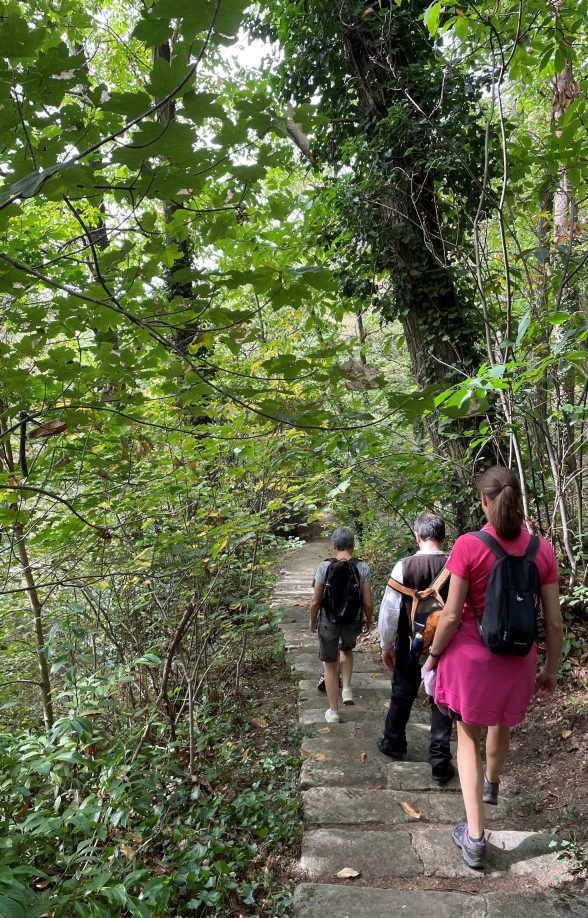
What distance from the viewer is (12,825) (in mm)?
2199

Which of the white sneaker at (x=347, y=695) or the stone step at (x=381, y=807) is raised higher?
the white sneaker at (x=347, y=695)

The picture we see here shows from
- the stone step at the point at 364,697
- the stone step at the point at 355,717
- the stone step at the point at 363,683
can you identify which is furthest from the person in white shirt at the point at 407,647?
the stone step at the point at 363,683

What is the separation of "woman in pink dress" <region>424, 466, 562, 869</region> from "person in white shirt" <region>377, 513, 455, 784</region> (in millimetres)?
702

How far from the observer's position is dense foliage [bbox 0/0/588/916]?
1387mm

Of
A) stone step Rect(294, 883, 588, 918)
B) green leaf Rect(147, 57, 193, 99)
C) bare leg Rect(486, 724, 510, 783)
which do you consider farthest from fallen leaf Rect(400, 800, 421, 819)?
green leaf Rect(147, 57, 193, 99)

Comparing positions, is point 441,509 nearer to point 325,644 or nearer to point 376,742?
point 325,644

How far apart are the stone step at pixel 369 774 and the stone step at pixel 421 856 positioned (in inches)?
20.4

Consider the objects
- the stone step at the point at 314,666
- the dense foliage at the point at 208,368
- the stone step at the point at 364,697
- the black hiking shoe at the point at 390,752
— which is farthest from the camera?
the stone step at the point at 314,666

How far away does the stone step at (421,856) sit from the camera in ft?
7.90

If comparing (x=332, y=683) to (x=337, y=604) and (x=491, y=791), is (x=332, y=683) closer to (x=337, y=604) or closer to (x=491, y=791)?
(x=337, y=604)

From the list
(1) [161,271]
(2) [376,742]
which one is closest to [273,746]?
(2) [376,742]

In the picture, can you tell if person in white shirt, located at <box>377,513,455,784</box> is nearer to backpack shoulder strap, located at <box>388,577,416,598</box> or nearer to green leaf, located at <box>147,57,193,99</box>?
backpack shoulder strap, located at <box>388,577,416,598</box>

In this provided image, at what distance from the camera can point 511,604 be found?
7.59 ft

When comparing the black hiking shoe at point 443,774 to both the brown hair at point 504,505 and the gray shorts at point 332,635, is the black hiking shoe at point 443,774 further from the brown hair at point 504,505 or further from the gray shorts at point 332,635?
the brown hair at point 504,505
